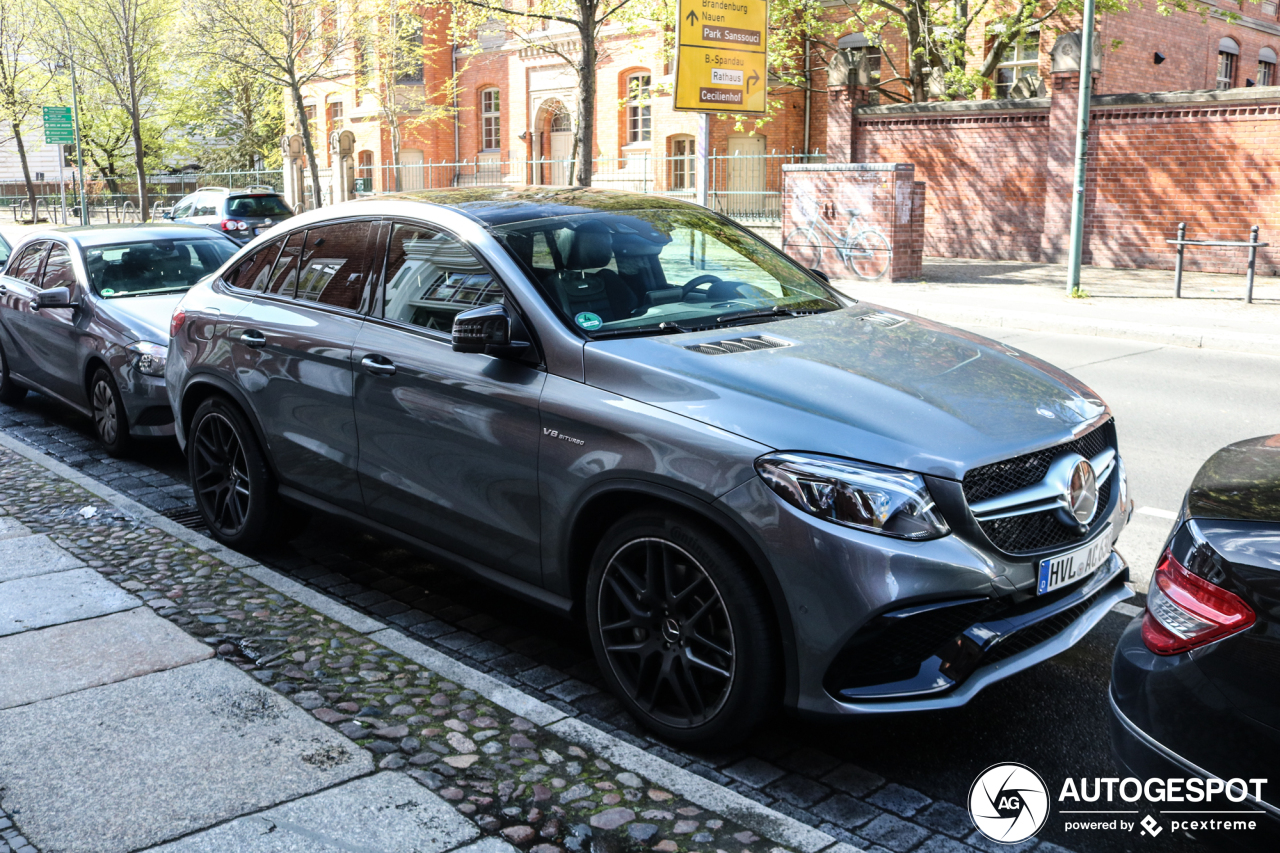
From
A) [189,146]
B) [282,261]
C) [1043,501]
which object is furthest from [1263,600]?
[189,146]

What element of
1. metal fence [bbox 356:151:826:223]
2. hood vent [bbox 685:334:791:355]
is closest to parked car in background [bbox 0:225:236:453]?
hood vent [bbox 685:334:791:355]

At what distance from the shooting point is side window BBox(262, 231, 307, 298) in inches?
212

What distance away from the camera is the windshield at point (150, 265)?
28.3 feet

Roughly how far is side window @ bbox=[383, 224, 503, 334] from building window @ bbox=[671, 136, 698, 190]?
27906 mm

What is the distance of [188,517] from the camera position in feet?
21.6

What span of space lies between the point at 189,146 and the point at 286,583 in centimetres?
5612

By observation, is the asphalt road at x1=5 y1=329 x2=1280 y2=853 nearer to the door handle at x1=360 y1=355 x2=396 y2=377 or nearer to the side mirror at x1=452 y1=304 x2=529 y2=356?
the door handle at x1=360 y1=355 x2=396 y2=377

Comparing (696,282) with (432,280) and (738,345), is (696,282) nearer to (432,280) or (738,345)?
(738,345)

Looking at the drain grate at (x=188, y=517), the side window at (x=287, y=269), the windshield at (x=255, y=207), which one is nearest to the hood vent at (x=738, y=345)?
the side window at (x=287, y=269)

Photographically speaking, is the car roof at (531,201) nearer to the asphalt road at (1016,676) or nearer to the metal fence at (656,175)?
the asphalt road at (1016,676)

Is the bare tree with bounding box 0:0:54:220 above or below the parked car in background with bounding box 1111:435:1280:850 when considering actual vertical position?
above

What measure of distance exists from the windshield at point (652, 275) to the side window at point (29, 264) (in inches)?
257

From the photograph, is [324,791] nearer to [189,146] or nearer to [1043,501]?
[1043,501]

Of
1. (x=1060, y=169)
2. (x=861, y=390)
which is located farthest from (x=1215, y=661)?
(x=1060, y=169)
